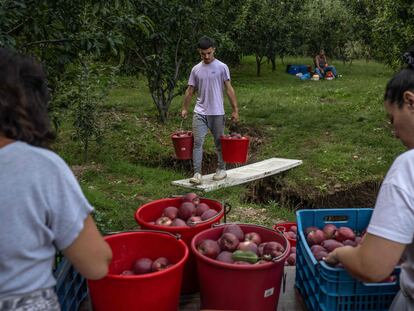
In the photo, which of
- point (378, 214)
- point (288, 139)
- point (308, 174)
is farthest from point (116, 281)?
point (288, 139)

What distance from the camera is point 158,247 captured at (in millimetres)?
2451

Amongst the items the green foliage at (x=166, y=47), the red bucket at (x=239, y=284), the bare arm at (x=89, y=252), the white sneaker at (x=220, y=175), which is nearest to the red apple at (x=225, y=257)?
the red bucket at (x=239, y=284)

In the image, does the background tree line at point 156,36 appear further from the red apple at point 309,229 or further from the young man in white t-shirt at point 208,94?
the red apple at point 309,229

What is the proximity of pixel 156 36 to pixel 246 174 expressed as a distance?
Answer: 11.5 ft

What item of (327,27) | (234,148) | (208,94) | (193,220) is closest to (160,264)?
(193,220)

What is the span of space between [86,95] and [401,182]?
5720 mm

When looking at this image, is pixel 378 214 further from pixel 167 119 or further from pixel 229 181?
pixel 167 119

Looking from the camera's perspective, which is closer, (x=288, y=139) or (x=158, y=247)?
(x=158, y=247)

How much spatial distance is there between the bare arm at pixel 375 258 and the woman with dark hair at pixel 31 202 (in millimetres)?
889

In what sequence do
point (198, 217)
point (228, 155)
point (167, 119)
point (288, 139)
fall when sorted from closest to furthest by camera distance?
point (198, 217), point (228, 155), point (288, 139), point (167, 119)

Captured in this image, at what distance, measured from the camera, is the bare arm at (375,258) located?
156 centimetres

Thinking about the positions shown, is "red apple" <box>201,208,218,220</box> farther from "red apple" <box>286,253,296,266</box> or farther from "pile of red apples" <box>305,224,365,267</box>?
"red apple" <box>286,253,296,266</box>

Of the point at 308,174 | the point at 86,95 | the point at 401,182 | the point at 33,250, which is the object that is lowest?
the point at 308,174

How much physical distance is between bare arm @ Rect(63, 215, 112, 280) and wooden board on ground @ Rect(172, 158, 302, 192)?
165 inches
